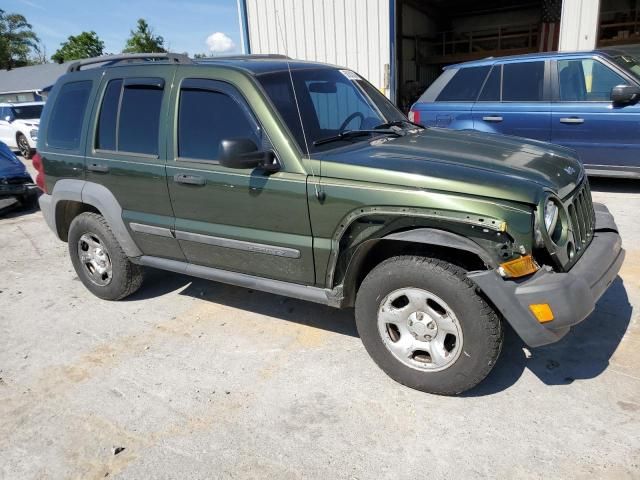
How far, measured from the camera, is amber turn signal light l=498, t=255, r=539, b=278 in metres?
2.56

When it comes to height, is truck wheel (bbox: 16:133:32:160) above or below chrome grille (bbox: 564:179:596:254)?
below

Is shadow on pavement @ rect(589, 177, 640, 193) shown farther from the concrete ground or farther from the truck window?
the truck window

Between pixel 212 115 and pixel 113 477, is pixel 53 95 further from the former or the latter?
pixel 113 477

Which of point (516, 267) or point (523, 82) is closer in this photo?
point (516, 267)

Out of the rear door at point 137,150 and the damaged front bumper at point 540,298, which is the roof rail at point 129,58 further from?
the damaged front bumper at point 540,298

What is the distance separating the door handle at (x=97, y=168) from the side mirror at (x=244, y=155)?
4.83ft

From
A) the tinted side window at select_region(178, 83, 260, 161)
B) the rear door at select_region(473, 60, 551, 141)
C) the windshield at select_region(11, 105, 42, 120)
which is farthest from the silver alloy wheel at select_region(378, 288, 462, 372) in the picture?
the windshield at select_region(11, 105, 42, 120)

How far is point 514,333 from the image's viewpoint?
11.9 feet

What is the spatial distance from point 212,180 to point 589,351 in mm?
2692

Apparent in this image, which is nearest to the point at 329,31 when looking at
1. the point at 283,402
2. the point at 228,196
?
the point at 228,196

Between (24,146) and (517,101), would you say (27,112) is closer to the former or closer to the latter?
(24,146)

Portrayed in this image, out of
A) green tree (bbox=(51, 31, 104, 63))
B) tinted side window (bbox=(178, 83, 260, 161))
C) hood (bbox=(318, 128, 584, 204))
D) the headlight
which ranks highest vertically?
green tree (bbox=(51, 31, 104, 63))

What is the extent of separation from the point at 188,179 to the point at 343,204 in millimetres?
1213

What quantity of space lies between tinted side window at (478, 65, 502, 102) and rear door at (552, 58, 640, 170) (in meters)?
Answer: 0.75
